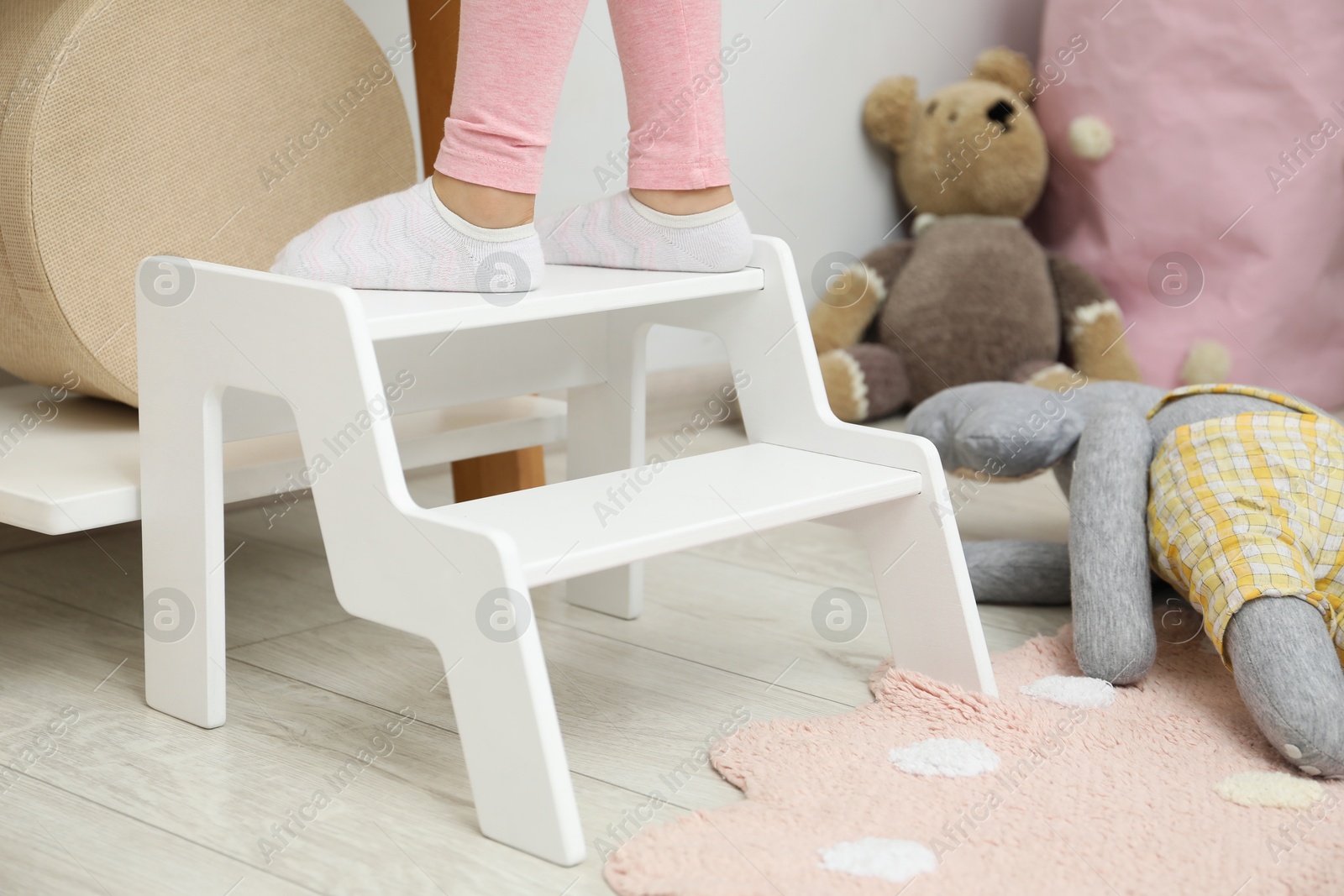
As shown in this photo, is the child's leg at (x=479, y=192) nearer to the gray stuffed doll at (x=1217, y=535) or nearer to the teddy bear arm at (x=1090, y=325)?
the gray stuffed doll at (x=1217, y=535)

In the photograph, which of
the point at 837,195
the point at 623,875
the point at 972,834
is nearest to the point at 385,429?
the point at 623,875

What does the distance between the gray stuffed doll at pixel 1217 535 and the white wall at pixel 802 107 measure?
0.82 meters

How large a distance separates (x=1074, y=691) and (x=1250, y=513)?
0.18m

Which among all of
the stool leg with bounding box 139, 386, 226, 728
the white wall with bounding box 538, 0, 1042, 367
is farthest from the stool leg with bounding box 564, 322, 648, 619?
the white wall with bounding box 538, 0, 1042, 367

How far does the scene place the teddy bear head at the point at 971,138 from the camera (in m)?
2.03

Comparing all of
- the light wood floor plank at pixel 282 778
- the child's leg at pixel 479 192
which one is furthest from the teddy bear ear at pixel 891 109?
the light wood floor plank at pixel 282 778

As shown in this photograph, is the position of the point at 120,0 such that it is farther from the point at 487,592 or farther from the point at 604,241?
the point at 487,592

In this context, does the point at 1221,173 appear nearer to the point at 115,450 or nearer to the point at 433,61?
the point at 433,61

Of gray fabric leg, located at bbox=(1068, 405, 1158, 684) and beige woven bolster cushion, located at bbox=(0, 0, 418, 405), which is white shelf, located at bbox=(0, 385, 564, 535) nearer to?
beige woven bolster cushion, located at bbox=(0, 0, 418, 405)

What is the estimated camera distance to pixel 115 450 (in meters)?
1.05

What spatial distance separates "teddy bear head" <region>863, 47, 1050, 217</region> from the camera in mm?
2025

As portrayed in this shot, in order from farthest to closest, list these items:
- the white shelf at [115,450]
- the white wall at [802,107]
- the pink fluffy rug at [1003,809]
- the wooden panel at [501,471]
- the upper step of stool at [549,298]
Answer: the white wall at [802,107], the wooden panel at [501,471], the white shelf at [115,450], the upper step of stool at [549,298], the pink fluffy rug at [1003,809]

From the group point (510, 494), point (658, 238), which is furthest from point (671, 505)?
point (658, 238)

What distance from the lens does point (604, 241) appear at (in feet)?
3.34
